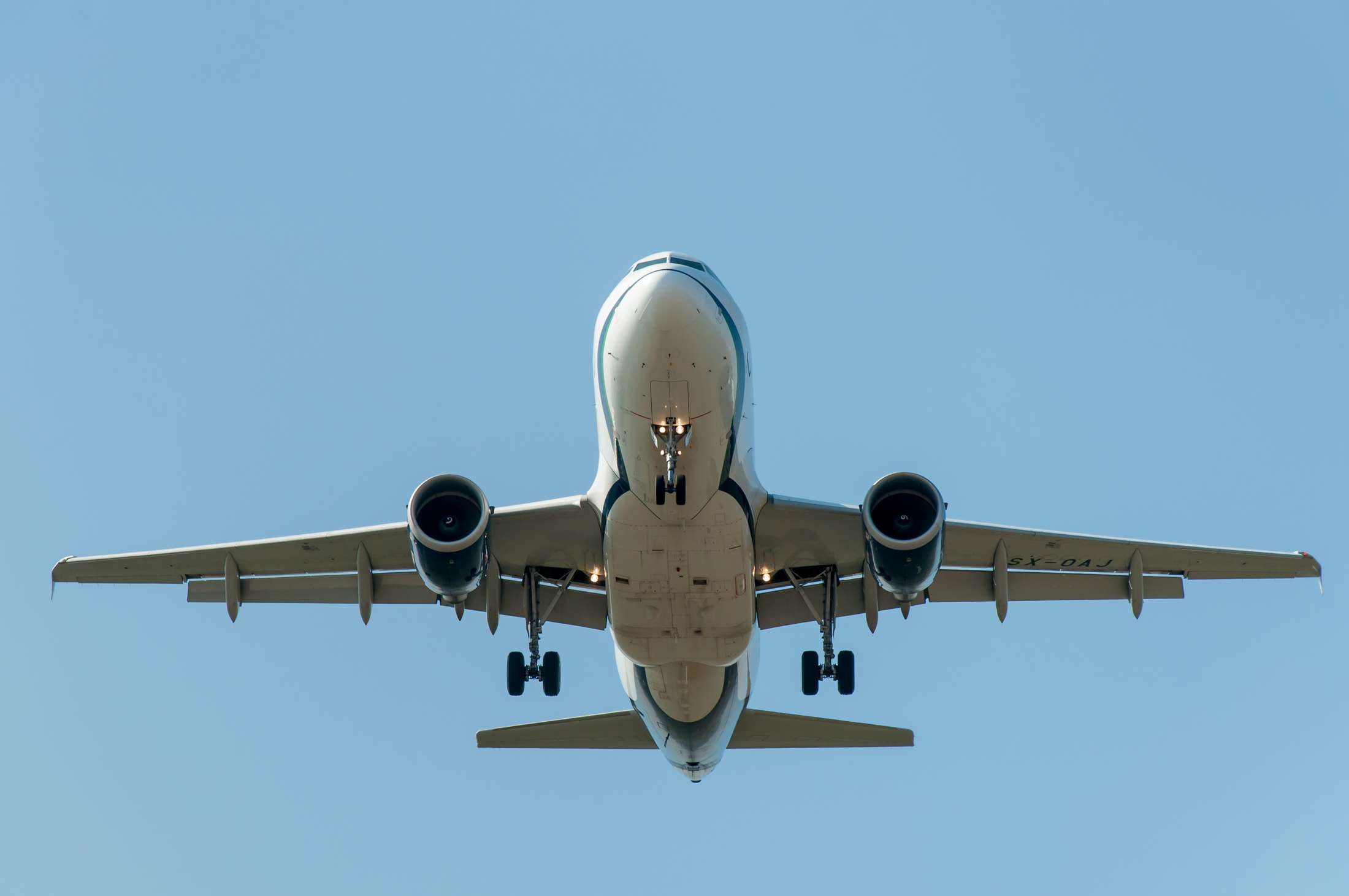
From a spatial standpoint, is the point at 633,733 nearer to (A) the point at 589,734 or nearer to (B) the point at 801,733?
(A) the point at 589,734

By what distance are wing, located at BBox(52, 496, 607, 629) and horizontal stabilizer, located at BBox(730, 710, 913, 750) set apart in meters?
3.22

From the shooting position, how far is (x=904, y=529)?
19828 millimetres

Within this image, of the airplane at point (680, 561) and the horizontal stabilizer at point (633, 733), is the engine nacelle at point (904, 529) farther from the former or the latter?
the horizontal stabilizer at point (633, 733)

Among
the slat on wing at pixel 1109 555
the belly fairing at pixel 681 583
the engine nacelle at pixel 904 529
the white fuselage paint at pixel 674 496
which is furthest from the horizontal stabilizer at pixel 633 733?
the engine nacelle at pixel 904 529

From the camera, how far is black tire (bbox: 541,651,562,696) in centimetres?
2331

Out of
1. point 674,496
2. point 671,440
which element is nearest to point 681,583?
point 674,496

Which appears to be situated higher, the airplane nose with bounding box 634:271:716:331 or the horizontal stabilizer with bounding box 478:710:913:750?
the airplane nose with bounding box 634:271:716:331

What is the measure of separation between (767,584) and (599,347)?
583 cm

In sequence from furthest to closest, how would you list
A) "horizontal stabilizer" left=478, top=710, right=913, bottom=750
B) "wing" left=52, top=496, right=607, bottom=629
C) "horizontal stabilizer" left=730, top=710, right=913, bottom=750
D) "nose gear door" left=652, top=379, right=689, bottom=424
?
1. "horizontal stabilizer" left=478, top=710, right=913, bottom=750
2. "horizontal stabilizer" left=730, top=710, right=913, bottom=750
3. "wing" left=52, top=496, right=607, bottom=629
4. "nose gear door" left=652, top=379, right=689, bottom=424

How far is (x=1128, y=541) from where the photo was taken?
73.8 feet

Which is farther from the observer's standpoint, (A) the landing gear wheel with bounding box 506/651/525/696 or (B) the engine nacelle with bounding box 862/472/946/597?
(A) the landing gear wheel with bounding box 506/651/525/696

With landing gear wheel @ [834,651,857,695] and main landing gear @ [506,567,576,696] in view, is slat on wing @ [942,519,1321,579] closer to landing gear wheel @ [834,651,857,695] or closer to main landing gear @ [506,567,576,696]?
landing gear wheel @ [834,651,857,695]

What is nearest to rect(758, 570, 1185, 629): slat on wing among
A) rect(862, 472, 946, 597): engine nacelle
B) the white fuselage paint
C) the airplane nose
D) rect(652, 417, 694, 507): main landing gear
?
the white fuselage paint

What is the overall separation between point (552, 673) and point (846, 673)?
457 centimetres
